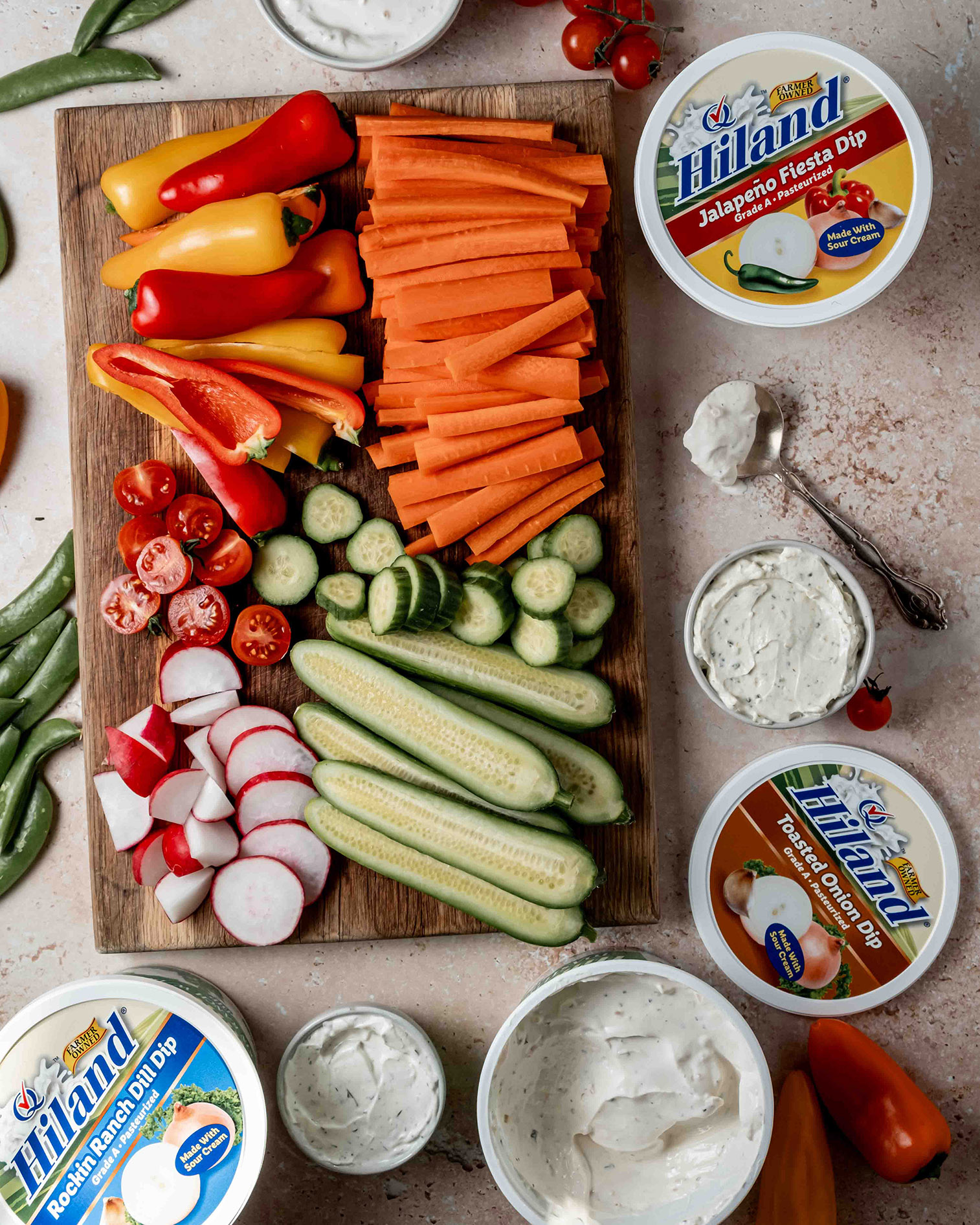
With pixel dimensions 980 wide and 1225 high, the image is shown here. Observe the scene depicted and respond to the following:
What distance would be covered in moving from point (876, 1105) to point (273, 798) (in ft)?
5.24

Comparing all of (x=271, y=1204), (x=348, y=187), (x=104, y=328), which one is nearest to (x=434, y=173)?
(x=348, y=187)

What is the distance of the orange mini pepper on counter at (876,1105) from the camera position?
6.72 feet

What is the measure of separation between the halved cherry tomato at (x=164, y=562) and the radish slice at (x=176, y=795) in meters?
0.45

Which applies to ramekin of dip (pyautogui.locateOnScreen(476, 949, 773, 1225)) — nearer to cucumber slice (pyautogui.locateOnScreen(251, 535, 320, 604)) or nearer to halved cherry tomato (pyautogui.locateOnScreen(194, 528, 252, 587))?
Answer: cucumber slice (pyautogui.locateOnScreen(251, 535, 320, 604))

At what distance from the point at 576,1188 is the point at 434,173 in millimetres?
2276

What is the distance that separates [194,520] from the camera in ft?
6.64

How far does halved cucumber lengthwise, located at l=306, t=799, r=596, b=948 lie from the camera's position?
196 centimetres

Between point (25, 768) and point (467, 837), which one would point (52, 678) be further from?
point (467, 837)

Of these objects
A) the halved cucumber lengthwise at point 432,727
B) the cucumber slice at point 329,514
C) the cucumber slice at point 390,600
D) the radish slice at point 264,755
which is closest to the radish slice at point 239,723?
the radish slice at point 264,755

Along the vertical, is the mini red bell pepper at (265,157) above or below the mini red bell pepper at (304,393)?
above

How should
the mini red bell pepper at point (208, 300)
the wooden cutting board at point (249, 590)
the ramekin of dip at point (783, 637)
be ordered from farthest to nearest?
1. the wooden cutting board at point (249, 590)
2. the ramekin of dip at point (783, 637)
3. the mini red bell pepper at point (208, 300)

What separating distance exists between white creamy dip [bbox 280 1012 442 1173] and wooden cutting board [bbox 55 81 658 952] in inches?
9.8

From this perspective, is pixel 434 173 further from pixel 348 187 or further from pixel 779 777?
pixel 779 777

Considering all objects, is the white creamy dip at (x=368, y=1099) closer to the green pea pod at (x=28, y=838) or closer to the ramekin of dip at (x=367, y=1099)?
the ramekin of dip at (x=367, y=1099)
